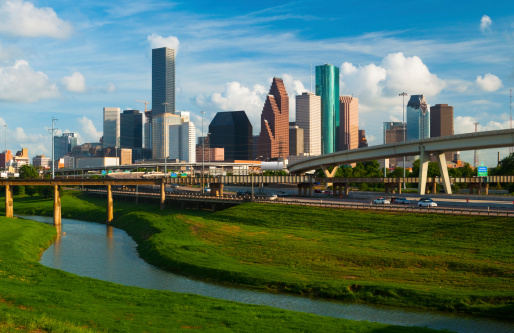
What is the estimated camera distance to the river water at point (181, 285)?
38719 millimetres

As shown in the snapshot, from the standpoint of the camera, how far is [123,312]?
37406 mm

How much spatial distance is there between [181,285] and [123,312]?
14.0 metres

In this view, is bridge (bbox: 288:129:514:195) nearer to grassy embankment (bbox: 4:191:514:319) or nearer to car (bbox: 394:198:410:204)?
car (bbox: 394:198:410:204)

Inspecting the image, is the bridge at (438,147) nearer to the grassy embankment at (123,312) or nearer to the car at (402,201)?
the car at (402,201)

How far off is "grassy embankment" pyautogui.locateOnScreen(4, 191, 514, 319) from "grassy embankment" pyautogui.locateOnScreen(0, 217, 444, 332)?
859 cm

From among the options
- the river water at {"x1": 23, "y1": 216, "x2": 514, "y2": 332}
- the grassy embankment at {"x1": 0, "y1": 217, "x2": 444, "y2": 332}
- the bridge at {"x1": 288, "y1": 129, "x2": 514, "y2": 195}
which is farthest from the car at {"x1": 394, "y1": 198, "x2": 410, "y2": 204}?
the grassy embankment at {"x1": 0, "y1": 217, "x2": 444, "y2": 332}

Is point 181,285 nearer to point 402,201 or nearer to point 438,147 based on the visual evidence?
point 402,201

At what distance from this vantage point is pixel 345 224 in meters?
75.6

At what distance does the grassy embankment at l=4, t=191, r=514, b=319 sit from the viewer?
4478cm

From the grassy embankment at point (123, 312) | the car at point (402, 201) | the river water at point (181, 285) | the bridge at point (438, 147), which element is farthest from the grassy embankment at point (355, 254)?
the bridge at point (438, 147)

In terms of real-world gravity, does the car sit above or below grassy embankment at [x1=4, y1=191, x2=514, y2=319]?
above

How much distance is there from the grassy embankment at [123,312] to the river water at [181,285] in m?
3.66

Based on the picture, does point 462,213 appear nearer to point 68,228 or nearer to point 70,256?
point 70,256

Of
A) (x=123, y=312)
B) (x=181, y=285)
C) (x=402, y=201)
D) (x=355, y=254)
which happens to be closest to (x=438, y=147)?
(x=402, y=201)
